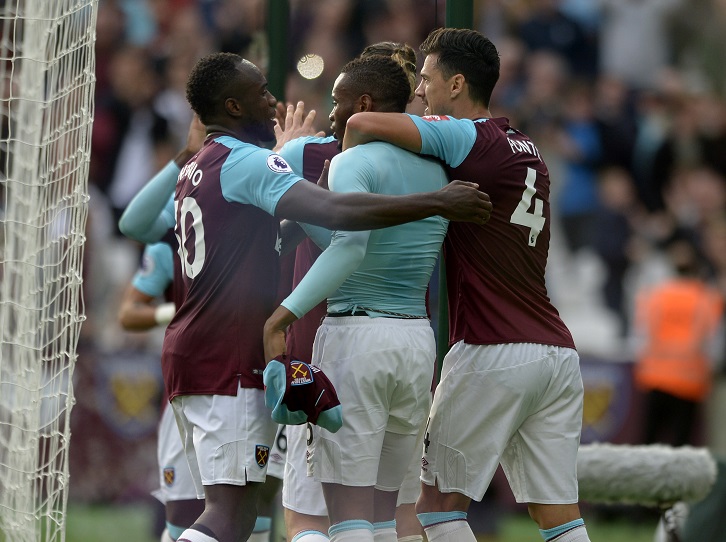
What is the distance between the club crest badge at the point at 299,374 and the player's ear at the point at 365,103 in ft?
3.64

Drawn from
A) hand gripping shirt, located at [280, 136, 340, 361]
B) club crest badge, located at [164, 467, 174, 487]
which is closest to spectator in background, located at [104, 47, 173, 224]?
club crest badge, located at [164, 467, 174, 487]

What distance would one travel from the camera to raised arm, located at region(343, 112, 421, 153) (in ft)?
15.0

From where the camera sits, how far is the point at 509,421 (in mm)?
4785

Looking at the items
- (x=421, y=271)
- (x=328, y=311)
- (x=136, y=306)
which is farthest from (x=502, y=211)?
(x=136, y=306)

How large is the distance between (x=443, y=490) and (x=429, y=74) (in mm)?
1633

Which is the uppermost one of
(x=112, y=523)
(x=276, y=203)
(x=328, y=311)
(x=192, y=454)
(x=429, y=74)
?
(x=429, y=74)

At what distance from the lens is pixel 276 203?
4.45 meters

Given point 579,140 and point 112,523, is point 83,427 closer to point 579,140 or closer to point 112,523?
point 112,523

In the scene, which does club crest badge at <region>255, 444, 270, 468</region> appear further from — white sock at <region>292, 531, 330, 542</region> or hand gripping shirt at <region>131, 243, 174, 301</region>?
hand gripping shirt at <region>131, 243, 174, 301</region>

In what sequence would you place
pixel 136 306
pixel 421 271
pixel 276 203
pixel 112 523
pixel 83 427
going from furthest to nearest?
pixel 83 427
pixel 112 523
pixel 136 306
pixel 421 271
pixel 276 203

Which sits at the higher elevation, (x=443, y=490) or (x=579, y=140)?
(x=579, y=140)

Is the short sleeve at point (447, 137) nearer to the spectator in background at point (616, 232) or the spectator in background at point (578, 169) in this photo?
the spectator in background at point (616, 232)

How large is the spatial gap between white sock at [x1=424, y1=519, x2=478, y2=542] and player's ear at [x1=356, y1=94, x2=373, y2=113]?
1.63 metres

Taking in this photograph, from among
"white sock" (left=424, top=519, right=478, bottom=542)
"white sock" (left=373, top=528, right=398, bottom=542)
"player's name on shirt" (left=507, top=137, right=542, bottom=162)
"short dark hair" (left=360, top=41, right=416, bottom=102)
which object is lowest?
"white sock" (left=373, top=528, right=398, bottom=542)
